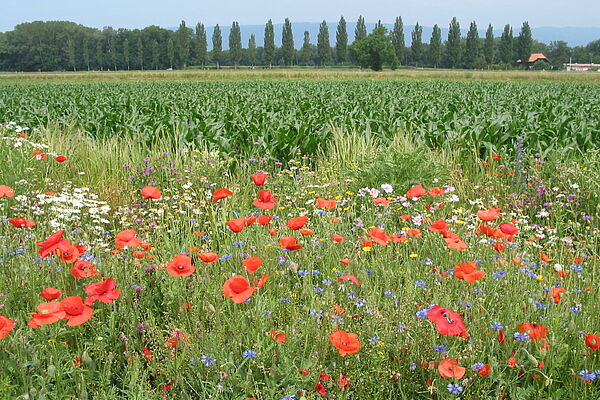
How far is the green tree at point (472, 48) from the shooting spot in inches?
3870

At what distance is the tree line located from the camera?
10150 centimetres

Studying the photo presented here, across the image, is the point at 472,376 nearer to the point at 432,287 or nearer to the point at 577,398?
the point at 577,398

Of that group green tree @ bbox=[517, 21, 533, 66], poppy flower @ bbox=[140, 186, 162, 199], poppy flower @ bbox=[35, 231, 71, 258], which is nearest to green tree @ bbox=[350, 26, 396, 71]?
green tree @ bbox=[517, 21, 533, 66]

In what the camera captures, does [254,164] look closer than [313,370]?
No

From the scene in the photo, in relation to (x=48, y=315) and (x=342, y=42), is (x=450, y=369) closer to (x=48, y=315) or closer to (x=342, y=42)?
(x=48, y=315)

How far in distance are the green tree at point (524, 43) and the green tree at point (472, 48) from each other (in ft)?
35.7

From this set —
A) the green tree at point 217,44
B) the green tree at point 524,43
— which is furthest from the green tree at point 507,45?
the green tree at point 217,44

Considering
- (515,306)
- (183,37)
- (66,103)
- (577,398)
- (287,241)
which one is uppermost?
(183,37)

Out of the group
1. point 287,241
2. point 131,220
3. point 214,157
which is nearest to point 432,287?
point 287,241

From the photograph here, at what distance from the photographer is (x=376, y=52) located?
88500 mm

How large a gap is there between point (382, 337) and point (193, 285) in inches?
47.7

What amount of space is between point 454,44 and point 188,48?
200ft

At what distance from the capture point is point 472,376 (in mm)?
2027

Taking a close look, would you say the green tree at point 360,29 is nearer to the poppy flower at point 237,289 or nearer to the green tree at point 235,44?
the green tree at point 235,44
